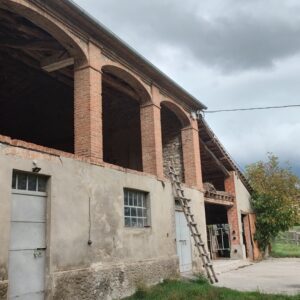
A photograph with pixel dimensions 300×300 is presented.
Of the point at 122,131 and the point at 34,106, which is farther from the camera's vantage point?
the point at 122,131

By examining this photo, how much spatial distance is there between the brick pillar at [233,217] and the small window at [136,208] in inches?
346

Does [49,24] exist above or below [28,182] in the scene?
above

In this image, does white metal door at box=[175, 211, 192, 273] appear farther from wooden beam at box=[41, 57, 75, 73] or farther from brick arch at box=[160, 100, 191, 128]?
wooden beam at box=[41, 57, 75, 73]

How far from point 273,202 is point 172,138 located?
8.59m

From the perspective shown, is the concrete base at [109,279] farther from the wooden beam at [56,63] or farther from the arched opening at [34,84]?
the arched opening at [34,84]

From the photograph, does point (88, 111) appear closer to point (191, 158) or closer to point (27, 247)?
point (27, 247)

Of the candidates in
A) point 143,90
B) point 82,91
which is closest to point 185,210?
point 143,90

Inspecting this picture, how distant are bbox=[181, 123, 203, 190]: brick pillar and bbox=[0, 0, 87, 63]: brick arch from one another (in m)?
6.63

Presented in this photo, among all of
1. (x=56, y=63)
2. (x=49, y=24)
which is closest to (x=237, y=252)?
(x=56, y=63)

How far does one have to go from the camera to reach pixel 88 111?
33.0 ft

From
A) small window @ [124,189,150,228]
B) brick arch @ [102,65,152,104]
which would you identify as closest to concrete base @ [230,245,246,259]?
small window @ [124,189,150,228]

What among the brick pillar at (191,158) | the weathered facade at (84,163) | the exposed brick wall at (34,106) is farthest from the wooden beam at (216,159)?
the exposed brick wall at (34,106)

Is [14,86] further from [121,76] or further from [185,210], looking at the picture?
[185,210]

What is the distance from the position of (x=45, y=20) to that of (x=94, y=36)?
1702 mm
